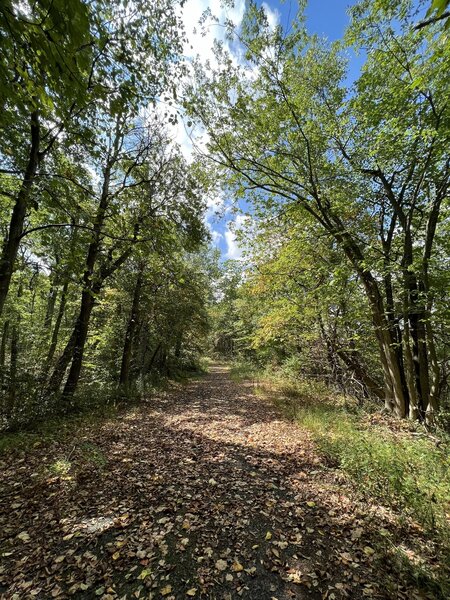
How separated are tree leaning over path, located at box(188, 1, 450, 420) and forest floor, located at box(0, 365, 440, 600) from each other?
373 cm

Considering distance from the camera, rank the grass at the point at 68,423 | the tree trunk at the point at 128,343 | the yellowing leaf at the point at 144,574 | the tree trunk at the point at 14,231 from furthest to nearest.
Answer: the tree trunk at the point at 128,343 < the grass at the point at 68,423 < the tree trunk at the point at 14,231 < the yellowing leaf at the point at 144,574

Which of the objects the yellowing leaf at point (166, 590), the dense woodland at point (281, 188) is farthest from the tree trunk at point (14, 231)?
the yellowing leaf at point (166, 590)

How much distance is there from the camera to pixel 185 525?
320 centimetres

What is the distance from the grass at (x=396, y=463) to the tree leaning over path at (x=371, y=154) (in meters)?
1.10

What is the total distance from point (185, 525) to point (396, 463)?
3177 millimetres

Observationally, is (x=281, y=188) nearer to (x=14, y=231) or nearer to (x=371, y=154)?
(x=371, y=154)

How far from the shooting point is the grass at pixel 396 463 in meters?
3.06

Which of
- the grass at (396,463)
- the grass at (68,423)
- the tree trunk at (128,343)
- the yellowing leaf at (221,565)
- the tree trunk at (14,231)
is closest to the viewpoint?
the yellowing leaf at (221,565)

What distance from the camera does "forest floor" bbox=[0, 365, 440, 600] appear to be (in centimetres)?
246

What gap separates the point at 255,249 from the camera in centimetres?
1036

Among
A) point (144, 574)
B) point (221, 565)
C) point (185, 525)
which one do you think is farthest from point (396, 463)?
point (144, 574)

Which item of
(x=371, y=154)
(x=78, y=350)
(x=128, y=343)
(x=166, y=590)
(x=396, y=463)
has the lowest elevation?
(x=166, y=590)

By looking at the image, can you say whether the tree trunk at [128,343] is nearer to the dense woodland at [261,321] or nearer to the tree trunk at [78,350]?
the dense woodland at [261,321]

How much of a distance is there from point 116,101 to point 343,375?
30.9 feet
